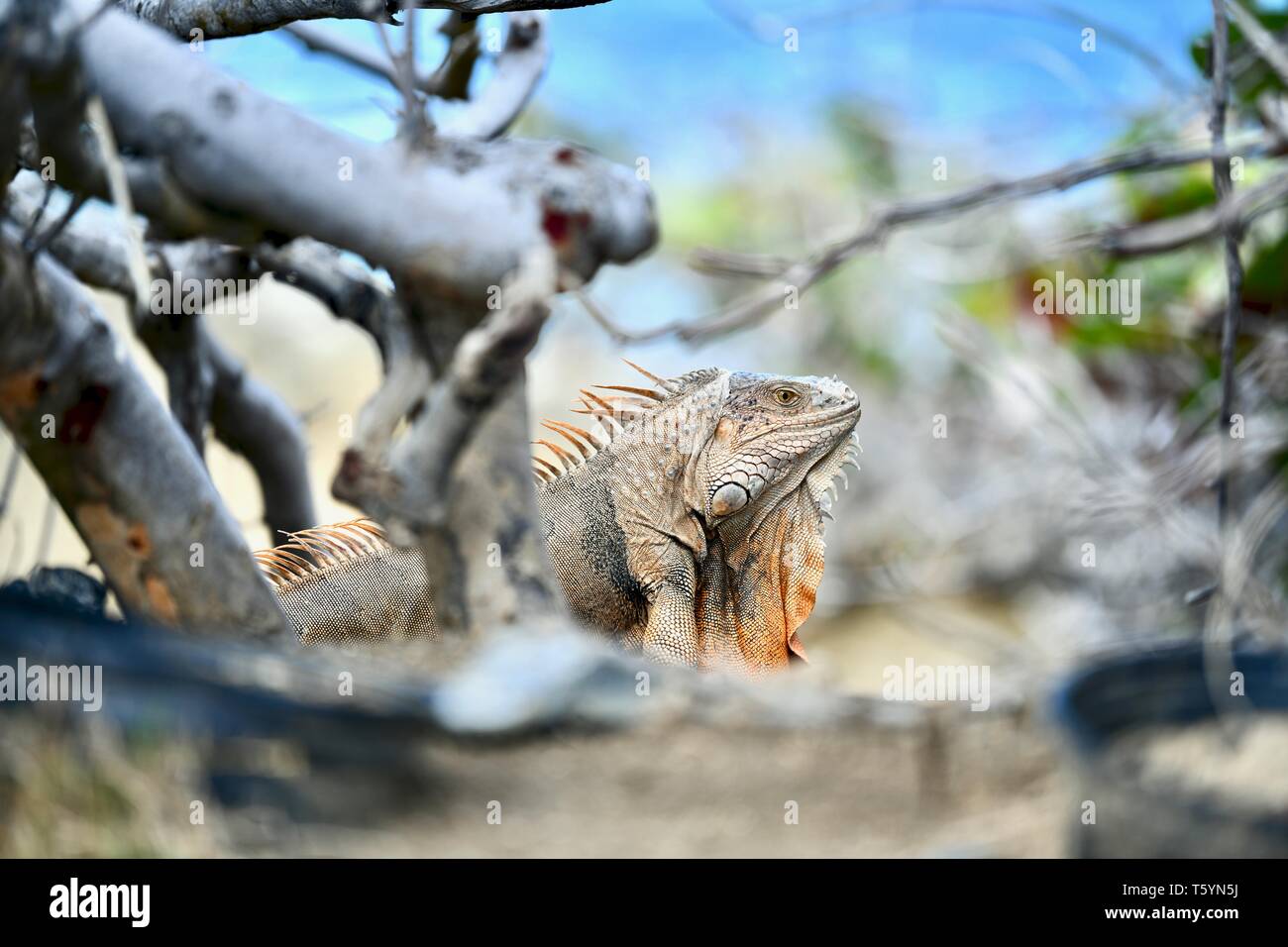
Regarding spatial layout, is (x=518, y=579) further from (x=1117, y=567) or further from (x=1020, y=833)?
(x=1117, y=567)

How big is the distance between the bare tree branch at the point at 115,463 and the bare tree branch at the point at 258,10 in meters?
1.31

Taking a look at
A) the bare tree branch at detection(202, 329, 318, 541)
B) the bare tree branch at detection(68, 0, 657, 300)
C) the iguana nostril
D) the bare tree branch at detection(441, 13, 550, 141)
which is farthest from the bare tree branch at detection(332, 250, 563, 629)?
the bare tree branch at detection(202, 329, 318, 541)

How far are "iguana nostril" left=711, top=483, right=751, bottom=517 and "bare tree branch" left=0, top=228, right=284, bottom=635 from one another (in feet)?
5.56

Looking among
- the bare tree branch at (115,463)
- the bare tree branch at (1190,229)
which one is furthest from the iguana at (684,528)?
the bare tree branch at (115,463)

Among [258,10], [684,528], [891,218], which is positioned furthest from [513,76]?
[684,528]

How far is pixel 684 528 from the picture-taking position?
12.8ft

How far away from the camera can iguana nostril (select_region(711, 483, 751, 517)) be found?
3.89 metres

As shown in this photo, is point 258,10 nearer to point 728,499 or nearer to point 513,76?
point 513,76

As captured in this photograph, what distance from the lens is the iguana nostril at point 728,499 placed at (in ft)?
12.8

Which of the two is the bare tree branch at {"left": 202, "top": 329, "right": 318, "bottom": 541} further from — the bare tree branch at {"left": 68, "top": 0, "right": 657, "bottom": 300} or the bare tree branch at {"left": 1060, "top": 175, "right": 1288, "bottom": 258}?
the bare tree branch at {"left": 1060, "top": 175, "right": 1288, "bottom": 258}

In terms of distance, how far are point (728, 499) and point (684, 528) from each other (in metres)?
0.17

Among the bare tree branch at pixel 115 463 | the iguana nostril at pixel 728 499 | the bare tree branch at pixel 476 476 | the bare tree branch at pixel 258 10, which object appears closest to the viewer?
the bare tree branch at pixel 476 476

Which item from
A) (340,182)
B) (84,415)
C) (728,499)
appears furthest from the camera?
(728,499)

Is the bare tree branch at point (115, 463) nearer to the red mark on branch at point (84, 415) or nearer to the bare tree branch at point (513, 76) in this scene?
the red mark on branch at point (84, 415)
